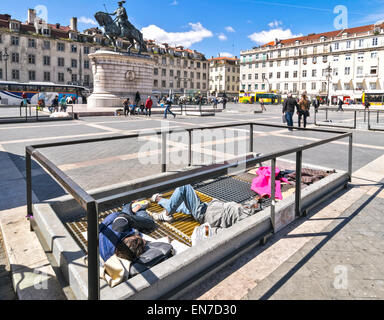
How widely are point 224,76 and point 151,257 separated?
10119 cm

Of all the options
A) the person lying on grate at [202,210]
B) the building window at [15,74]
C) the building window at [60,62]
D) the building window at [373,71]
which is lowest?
the person lying on grate at [202,210]

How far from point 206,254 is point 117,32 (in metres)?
32.0

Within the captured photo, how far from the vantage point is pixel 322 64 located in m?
73.0

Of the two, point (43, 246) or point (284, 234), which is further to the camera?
point (284, 234)

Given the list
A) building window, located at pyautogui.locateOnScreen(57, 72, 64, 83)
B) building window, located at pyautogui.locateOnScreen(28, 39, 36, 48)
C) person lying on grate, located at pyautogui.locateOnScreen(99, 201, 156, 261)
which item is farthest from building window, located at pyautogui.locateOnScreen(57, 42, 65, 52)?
person lying on grate, located at pyautogui.locateOnScreen(99, 201, 156, 261)

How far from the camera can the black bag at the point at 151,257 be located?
2449 mm

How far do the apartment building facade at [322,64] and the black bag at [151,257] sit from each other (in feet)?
197

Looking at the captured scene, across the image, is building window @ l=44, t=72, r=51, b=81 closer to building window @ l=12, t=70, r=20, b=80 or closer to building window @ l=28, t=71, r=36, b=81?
building window @ l=28, t=71, r=36, b=81

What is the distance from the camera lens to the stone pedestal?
29617 mm

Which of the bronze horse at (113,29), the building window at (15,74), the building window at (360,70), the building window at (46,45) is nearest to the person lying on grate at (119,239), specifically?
the bronze horse at (113,29)

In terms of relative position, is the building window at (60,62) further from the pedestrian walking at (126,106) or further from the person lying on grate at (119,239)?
the person lying on grate at (119,239)

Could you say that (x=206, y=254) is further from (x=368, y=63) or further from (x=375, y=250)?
(x=368, y=63)

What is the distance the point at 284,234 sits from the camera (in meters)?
3.55
